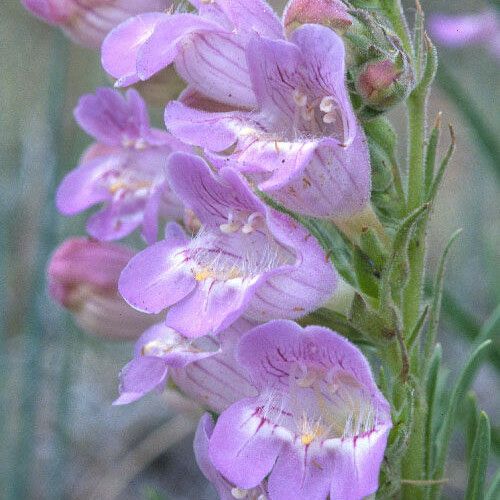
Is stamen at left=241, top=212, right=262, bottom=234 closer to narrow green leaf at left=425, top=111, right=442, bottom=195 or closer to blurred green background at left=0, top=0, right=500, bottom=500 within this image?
narrow green leaf at left=425, top=111, right=442, bottom=195

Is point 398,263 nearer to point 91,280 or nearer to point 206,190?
point 206,190

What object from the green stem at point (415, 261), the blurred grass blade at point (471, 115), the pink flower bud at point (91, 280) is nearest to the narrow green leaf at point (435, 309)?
the green stem at point (415, 261)

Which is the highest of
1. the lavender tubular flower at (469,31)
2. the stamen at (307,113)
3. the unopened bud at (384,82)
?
the unopened bud at (384,82)

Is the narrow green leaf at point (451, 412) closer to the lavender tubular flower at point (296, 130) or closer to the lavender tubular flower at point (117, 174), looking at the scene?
the lavender tubular flower at point (296, 130)

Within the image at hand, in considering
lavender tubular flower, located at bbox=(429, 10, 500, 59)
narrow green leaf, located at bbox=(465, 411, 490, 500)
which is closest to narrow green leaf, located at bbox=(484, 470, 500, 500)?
narrow green leaf, located at bbox=(465, 411, 490, 500)

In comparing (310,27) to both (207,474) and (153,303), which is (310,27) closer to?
(153,303)

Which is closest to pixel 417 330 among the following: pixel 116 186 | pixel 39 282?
pixel 116 186

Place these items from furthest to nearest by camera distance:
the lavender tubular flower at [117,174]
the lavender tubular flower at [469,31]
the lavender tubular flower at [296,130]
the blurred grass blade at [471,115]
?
the lavender tubular flower at [469,31] → the blurred grass blade at [471,115] → the lavender tubular flower at [117,174] → the lavender tubular flower at [296,130]
